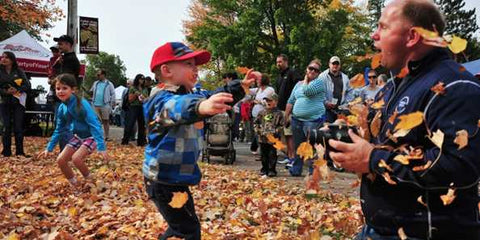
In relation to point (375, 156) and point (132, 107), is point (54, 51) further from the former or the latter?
point (375, 156)

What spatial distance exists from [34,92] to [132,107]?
437cm

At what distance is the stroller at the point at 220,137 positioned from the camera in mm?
9672

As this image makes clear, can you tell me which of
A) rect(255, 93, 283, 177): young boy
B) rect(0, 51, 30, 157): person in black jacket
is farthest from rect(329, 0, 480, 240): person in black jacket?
rect(0, 51, 30, 157): person in black jacket

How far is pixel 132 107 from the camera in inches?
502

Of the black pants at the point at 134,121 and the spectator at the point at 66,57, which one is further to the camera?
the black pants at the point at 134,121

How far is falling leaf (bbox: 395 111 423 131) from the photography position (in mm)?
1792

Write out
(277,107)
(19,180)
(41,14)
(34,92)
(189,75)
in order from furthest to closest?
1. (41,14)
2. (34,92)
3. (277,107)
4. (19,180)
5. (189,75)

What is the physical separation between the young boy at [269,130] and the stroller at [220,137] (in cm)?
134

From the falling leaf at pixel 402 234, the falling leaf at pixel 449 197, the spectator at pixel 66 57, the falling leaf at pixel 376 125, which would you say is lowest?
the falling leaf at pixel 402 234

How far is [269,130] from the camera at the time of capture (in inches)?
318

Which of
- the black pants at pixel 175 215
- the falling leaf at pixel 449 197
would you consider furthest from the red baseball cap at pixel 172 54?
the falling leaf at pixel 449 197

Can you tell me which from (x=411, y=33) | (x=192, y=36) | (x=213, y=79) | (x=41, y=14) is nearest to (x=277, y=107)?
(x=411, y=33)

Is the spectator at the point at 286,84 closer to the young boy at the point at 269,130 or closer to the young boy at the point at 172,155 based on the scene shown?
the young boy at the point at 269,130

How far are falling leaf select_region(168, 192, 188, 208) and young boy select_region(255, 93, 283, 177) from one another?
5.06m
